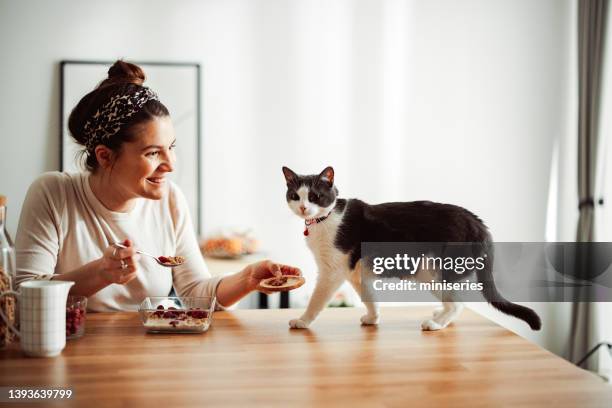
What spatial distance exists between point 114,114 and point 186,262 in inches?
19.8

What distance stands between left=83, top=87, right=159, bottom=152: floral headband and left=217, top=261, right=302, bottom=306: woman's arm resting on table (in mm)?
517

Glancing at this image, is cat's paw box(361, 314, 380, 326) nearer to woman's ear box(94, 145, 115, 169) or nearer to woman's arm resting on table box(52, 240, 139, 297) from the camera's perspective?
woman's arm resting on table box(52, 240, 139, 297)

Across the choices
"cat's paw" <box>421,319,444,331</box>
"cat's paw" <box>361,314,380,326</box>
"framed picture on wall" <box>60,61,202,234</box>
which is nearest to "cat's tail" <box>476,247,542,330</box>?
"cat's paw" <box>421,319,444,331</box>

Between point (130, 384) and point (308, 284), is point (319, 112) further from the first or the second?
point (130, 384)

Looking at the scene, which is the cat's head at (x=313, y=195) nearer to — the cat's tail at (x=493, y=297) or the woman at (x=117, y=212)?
the woman at (x=117, y=212)

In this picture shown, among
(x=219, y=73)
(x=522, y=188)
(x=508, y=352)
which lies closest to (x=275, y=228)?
(x=219, y=73)

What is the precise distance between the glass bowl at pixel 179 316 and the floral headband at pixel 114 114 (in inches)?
19.5

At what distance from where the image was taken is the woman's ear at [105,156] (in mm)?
1673

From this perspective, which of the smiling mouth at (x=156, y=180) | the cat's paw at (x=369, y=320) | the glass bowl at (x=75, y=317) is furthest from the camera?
the smiling mouth at (x=156, y=180)

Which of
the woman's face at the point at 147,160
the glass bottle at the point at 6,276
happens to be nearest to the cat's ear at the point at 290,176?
the woman's face at the point at 147,160

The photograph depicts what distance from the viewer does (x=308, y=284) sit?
3.55 m

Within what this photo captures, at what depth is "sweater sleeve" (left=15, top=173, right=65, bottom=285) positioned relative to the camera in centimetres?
158

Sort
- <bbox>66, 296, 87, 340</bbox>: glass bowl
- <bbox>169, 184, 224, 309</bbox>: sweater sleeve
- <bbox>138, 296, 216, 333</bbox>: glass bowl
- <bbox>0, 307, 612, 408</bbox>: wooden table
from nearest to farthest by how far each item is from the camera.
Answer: <bbox>0, 307, 612, 408</bbox>: wooden table → <bbox>66, 296, 87, 340</bbox>: glass bowl → <bbox>138, 296, 216, 333</bbox>: glass bowl → <bbox>169, 184, 224, 309</bbox>: sweater sleeve

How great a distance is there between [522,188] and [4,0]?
3.17m
